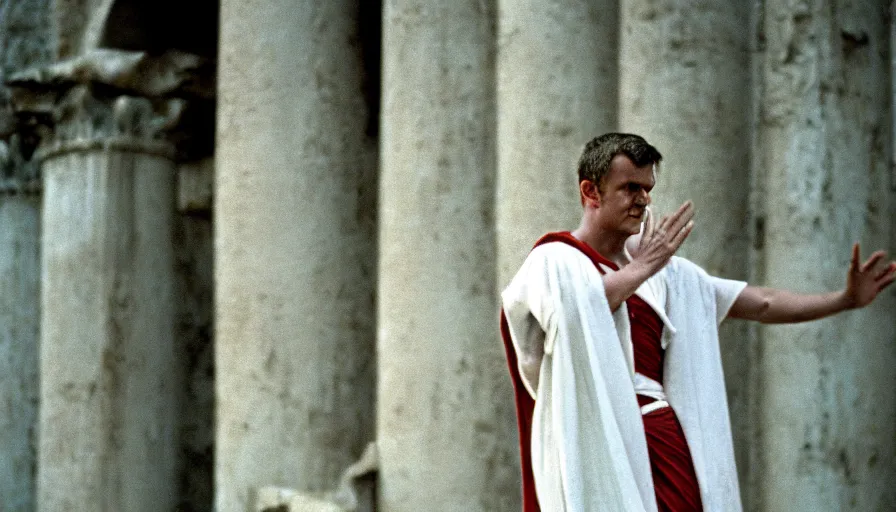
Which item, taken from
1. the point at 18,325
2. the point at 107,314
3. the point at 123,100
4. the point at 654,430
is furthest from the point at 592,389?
the point at 18,325

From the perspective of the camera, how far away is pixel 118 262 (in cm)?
875

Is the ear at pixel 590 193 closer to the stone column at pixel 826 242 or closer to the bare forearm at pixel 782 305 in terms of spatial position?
the bare forearm at pixel 782 305

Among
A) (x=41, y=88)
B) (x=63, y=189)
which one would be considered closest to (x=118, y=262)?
(x=63, y=189)

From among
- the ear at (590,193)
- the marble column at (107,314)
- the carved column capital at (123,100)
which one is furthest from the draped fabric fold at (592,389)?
the carved column capital at (123,100)

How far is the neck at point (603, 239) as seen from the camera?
464 centimetres

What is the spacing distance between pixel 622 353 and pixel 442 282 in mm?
2506

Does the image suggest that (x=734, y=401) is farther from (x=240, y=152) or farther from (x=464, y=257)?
(x=240, y=152)

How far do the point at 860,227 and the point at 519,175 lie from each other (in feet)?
4.06

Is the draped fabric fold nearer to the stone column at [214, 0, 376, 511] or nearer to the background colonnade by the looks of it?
the background colonnade

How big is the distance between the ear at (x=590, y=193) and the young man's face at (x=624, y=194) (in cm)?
1

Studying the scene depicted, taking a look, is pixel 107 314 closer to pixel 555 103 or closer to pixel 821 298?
pixel 555 103

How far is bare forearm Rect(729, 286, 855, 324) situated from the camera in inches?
187

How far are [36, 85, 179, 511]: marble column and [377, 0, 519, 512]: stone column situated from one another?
2.02 meters

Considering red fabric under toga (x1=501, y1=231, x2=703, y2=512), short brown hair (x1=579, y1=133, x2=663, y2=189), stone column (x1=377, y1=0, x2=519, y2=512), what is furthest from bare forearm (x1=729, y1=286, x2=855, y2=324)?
stone column (x1=377, y1=0, x2=519, y2=512)
